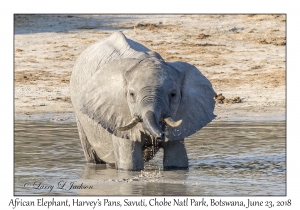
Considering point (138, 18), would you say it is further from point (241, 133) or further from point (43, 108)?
point (241, 133)

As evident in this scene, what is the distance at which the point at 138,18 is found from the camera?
2022 centimetres

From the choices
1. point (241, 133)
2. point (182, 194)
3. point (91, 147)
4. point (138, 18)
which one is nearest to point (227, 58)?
point (138, 18)

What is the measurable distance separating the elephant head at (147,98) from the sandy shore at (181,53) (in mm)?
4869

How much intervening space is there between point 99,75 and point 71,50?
893 cm

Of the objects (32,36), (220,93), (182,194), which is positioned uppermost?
(32,36)

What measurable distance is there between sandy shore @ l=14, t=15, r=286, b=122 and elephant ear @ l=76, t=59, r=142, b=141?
482 centimetres

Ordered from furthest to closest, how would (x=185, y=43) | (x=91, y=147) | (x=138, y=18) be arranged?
1. (x=138, y=18)
2. (x=185, y=43)
3. (x=91, y=147)

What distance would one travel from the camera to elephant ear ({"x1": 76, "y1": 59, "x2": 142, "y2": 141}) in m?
8.52

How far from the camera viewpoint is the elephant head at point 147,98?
788 centimetres

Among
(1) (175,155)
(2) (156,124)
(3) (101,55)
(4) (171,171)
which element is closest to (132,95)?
(2) (156,124)

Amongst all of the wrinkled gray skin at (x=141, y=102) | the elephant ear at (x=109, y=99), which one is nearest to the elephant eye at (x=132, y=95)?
the wrinkled gray skin at (x=141, y=102)

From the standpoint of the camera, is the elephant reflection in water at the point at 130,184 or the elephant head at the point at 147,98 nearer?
the elephant head at the point at 147,98

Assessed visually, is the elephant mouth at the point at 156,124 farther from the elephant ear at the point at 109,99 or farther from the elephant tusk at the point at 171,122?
the elephant ear at the point at 109,99

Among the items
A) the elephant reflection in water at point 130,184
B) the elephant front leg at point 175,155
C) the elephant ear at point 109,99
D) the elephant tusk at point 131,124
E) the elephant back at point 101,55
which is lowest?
the elephant reflection in water at point 130,184
